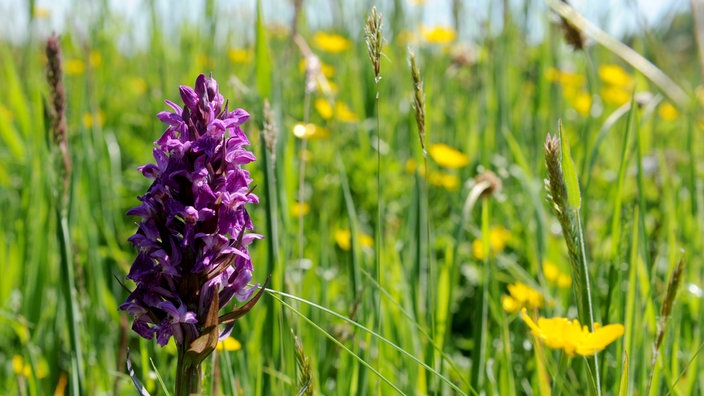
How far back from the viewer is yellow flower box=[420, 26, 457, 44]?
463 cm

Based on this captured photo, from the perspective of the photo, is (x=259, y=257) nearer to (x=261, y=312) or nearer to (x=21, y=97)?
(x=261, y=312)

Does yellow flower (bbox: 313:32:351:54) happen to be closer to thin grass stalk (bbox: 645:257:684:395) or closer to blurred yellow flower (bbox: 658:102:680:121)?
blurred yellow flower (bbox: 658:102:680:121)

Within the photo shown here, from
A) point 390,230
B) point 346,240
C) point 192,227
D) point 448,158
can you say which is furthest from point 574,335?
point 448,158

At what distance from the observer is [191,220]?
3.50 feet

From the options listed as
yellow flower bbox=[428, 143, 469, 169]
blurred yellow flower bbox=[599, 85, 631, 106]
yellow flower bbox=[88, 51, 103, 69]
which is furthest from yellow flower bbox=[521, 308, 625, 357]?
yellow flower bbox=[88, 51, 103, 69]

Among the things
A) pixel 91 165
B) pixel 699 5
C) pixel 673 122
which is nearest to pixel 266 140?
pixel 699 5

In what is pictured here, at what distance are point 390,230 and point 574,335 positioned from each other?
1640 millimetres

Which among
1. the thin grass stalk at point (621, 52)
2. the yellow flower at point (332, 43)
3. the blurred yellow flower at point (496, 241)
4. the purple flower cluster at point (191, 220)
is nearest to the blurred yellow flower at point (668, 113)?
the yellow flower at point (332, 43)

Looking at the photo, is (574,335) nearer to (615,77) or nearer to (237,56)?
(237,56)

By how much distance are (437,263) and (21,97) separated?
1.84 m

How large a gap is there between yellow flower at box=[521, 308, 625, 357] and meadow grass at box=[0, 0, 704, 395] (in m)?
0.03

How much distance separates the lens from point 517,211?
3.16 meters

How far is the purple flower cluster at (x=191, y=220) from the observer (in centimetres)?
108

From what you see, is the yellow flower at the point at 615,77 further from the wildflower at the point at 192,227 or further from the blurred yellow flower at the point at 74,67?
the wildflower at the point at 192,227
